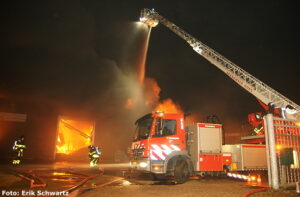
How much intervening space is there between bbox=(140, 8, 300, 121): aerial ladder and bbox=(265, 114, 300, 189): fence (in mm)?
6704

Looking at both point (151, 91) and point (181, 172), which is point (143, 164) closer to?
point (181, 172)

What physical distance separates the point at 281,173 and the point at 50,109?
15776 millimetres

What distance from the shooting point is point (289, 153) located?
6449 millimetres

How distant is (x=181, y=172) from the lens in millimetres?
7750

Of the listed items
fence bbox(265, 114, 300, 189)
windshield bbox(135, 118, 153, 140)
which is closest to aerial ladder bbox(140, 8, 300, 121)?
fence bbox(265, 114, 300, 189)

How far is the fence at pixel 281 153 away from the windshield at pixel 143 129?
367 cm

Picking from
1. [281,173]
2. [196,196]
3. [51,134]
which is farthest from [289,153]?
[51,134]

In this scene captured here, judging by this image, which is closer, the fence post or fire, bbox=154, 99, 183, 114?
the fence post

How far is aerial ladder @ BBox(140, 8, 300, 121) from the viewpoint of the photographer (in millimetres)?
13852

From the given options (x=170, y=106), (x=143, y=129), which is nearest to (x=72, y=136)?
(x=170, y=106)

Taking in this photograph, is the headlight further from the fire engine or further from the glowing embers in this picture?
the glowing embers

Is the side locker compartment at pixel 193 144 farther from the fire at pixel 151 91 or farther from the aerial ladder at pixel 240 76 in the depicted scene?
the fire at pixel 151 91

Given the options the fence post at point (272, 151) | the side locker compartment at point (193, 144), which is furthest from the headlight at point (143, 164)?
the fence post at point (272, 151)

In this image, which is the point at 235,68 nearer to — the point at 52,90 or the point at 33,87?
the point at 52,90
